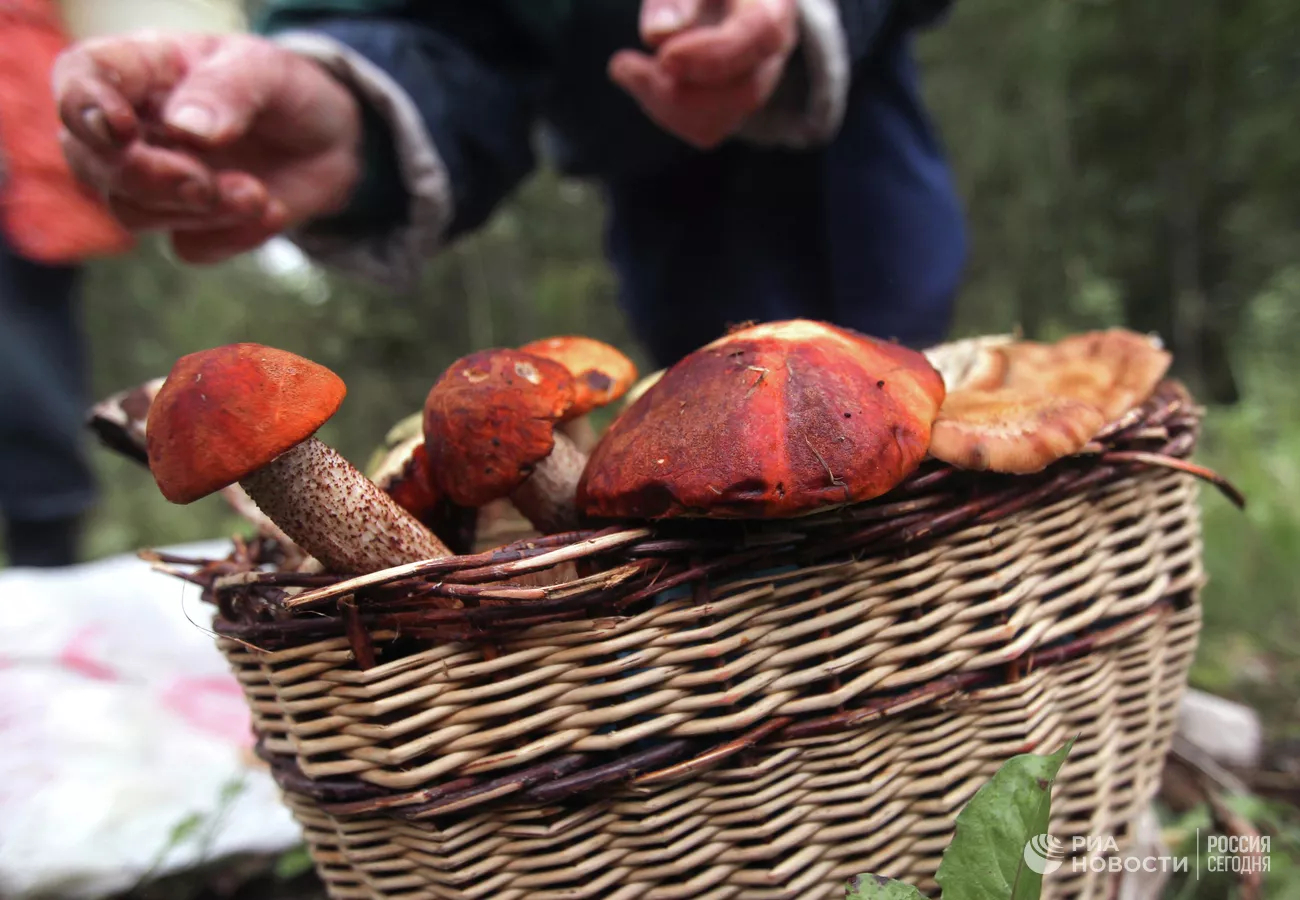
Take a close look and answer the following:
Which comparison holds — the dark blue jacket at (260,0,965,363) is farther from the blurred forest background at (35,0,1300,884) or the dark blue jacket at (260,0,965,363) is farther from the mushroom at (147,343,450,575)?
the blurred forest background at (35,0,1300,884)

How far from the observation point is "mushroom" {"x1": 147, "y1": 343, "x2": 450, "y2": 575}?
22.9 inches

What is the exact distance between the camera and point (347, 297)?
503 centimetres

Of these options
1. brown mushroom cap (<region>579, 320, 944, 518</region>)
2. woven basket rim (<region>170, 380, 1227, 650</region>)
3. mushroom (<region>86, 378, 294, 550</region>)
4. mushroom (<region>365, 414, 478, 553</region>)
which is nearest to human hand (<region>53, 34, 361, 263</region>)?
mushroom (<region>86, 378, 294, 550</region>)

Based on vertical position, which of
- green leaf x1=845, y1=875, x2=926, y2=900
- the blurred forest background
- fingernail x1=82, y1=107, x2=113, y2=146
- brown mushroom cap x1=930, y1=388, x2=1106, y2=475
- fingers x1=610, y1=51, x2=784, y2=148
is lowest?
the blurred forest background

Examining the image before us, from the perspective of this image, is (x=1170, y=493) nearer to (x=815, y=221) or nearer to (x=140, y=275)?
(x=815, y=221)

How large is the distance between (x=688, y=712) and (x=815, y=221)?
65.7 inches

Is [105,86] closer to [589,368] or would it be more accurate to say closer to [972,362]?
[589,368]

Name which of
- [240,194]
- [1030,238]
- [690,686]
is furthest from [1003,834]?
[1030,238]

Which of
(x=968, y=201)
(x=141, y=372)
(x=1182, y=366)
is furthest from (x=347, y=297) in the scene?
(x=1182, y=366)

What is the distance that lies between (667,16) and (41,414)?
98.6 inches

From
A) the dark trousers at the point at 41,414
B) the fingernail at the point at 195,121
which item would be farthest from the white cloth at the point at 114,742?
the dark trousers at the point at 41,414

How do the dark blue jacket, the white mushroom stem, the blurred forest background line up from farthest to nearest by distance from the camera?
the blurred forest background < the dark blue jacket < the white mushroom stem

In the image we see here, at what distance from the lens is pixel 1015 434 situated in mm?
715

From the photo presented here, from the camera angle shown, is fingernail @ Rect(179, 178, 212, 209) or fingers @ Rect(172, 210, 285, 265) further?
fingers @ Rect(172, 210, 285, 265)
